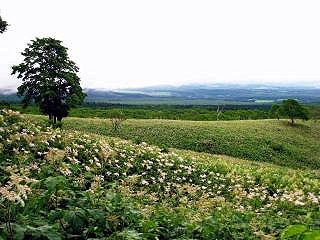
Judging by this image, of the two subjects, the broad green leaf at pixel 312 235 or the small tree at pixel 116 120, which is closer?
the broad green leaf at pixel 312 235

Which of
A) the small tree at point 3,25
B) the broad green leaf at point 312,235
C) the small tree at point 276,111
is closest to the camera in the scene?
the broad green leaf at point 312,235

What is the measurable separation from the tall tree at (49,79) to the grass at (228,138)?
710 centimetres

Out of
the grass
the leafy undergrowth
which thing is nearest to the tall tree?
the grass

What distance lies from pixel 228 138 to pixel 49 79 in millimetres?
29138

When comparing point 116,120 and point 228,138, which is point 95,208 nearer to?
point 116,120

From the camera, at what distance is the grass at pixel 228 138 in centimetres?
5372

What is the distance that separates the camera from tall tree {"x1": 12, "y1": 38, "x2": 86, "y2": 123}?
153ft

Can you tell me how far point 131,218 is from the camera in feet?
20.4

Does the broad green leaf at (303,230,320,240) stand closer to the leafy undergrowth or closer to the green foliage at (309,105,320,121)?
the leafy undergrowth

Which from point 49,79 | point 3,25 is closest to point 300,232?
point 3,25

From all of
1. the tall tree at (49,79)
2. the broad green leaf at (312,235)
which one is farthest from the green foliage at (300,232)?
the tall tree at (49,79)

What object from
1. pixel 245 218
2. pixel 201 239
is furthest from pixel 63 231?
pixel 245 218

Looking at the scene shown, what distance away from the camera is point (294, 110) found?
72375 mm

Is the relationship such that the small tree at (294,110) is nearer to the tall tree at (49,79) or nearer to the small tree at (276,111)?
the small tree at (276,111)
